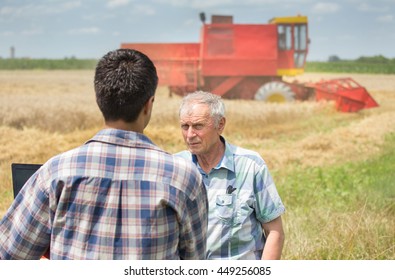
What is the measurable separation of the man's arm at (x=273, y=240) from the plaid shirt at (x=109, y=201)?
78 centimetres

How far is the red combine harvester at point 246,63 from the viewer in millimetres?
9039

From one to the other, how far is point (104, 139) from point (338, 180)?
4.90m

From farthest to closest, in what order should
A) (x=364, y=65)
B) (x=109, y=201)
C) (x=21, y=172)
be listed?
(x=364, y=65), (x=21, y=172), (x=109, y=201)

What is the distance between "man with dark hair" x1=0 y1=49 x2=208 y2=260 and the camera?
141cm

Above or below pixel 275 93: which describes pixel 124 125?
above

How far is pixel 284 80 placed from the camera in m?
9.27

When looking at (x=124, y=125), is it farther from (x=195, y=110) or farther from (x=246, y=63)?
(x=246, y=63)

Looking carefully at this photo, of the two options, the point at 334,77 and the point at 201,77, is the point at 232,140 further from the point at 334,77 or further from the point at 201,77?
the point at 334,77

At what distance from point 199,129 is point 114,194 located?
84 centimetres

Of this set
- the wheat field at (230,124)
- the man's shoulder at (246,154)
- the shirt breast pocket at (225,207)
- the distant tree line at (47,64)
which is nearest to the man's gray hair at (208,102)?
the man's shoulder at (246,154)

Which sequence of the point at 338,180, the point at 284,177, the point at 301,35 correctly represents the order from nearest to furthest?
the point at 338,180 → the point at 284,177 → the point at 301,35

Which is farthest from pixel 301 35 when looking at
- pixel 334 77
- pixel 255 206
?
pixel 255 206

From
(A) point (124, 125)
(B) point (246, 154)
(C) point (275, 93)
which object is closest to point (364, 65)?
(C) point (275, 93)

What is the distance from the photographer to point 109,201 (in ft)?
4.59
